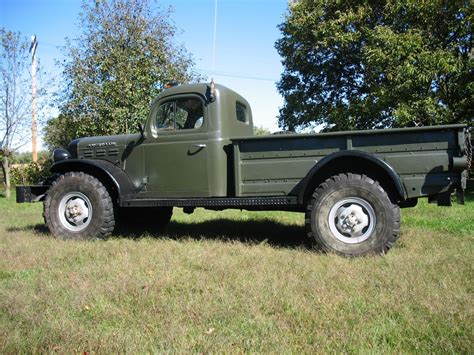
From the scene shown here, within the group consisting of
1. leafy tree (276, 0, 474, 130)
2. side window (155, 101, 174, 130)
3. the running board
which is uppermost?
leafy tree (276, 0, 474, 130)

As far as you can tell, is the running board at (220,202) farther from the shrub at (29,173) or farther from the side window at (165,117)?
the shrub at (29,173)

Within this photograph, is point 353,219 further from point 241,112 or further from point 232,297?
point 241,112

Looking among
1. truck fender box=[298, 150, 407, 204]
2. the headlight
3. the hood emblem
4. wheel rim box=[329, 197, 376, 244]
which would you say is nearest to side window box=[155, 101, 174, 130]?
the hood emblem

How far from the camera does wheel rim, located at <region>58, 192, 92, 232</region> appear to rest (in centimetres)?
614

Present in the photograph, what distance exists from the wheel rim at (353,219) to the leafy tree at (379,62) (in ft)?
31.6

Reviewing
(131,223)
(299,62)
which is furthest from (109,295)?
(299,62)

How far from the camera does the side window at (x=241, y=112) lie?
627cm

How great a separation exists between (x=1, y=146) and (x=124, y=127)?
6163 mm

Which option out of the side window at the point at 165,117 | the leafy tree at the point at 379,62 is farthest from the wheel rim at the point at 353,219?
the leafy tree at the point at 379,62

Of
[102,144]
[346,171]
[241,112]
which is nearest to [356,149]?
[346,171]

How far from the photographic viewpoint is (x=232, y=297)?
3408mm

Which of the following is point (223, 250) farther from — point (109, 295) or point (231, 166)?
point (109, 295)

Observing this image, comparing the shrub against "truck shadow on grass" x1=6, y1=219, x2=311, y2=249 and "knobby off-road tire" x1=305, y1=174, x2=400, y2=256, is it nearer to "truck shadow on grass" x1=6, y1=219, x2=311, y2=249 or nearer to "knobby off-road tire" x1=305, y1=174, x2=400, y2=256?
"truck shadow on grass" x1=6, y1=219, x2=311, y2=249

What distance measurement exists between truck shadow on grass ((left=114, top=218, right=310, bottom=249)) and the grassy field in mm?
303
